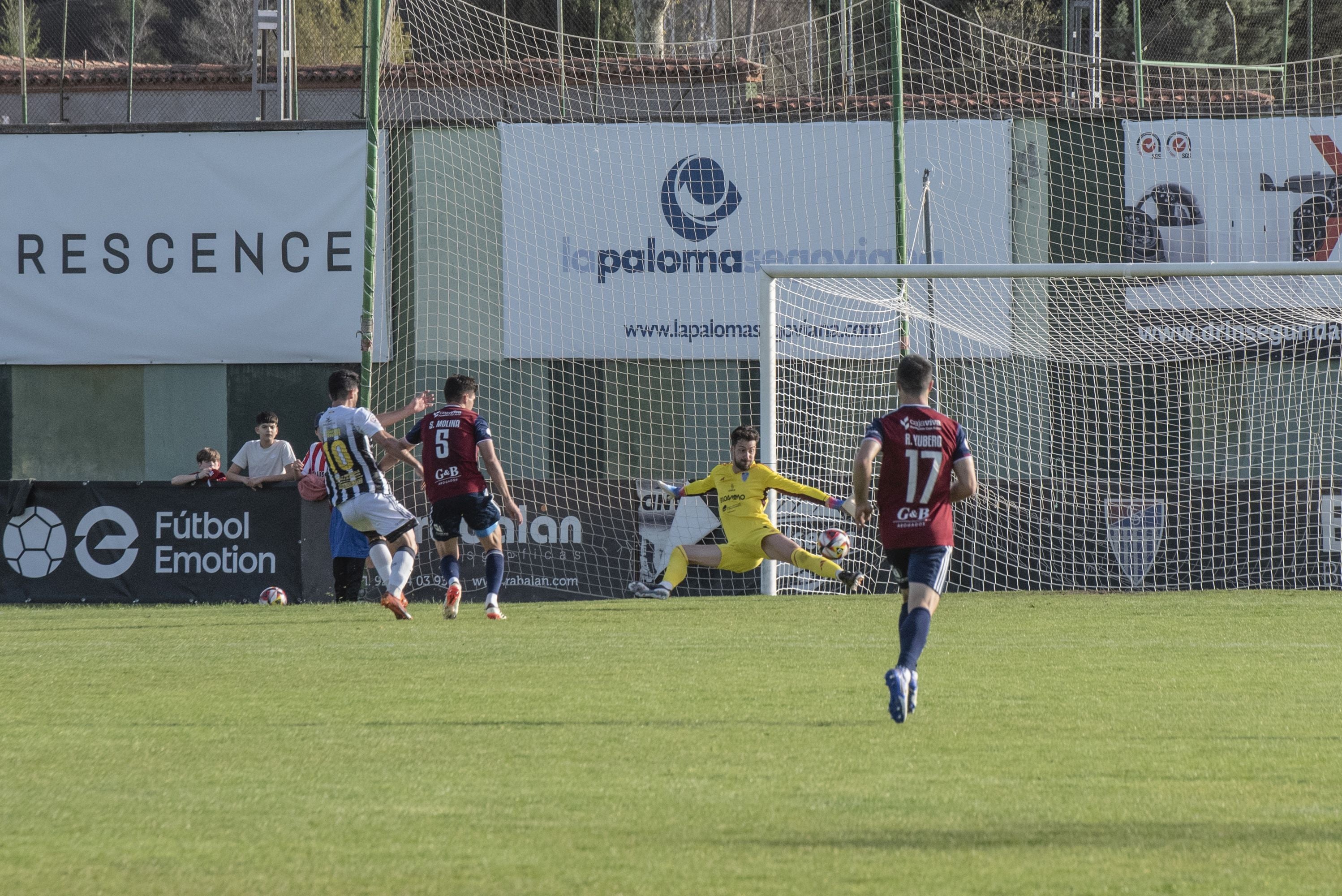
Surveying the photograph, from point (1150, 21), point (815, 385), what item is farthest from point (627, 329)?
point (1150, 21)

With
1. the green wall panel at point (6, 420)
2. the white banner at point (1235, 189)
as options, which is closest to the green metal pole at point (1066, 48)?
the white banner at point (1235, 189)

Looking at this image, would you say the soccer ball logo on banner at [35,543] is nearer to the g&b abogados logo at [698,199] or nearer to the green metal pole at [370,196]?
the green metal pole at [370,196]

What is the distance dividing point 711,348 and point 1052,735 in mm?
11208

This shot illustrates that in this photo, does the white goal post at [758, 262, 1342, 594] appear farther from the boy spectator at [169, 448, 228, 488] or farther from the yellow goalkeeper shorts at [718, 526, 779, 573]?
the boy spectator at [169, 448, 228, 488]

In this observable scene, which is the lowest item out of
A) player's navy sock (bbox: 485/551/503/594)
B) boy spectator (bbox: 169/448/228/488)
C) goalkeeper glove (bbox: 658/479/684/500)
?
player's navy sock (bbox: 485/551/503/594)

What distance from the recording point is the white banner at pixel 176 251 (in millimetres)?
17047

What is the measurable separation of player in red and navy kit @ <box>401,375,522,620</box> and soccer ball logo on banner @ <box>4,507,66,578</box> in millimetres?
4310

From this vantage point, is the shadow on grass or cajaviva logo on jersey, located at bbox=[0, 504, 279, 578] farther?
cajaviva logo on jersey, located at bbox=[0, 504, 279, 578]

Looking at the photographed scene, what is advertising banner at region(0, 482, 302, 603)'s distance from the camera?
14.1 meters

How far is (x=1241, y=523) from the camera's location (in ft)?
47.6

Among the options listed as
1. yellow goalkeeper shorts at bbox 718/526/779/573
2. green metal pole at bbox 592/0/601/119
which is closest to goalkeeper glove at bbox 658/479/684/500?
yellow goalkeeper shorts at bbox 718/526/779/573

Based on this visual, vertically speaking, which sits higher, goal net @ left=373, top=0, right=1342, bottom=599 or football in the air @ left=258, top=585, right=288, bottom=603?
goal net @ left=373, top=0, right=1342, bottom=599

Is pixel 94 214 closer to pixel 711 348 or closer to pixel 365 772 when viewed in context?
pixel 711 348

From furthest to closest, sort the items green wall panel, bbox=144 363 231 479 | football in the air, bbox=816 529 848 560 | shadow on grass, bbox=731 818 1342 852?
green wall panel, bbox=144 363 231 479 < football in the air, bbox=816 529 848 560 < shadow on grass, bbox=731 818 1342 852
